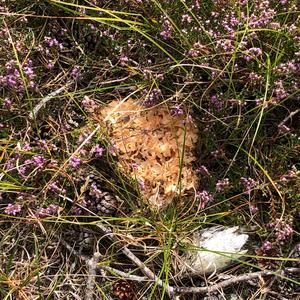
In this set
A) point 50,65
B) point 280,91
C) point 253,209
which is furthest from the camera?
point 50,65

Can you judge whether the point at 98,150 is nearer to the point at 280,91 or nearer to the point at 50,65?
the point at 50,65

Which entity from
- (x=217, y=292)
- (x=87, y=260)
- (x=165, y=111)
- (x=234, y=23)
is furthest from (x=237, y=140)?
(x=87, y=260)

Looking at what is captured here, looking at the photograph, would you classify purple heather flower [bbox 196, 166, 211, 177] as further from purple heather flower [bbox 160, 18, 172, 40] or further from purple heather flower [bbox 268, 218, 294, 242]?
purple heather flower [bbox 160, 18, 172, 40]

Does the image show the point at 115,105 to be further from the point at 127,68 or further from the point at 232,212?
the point at 232,212

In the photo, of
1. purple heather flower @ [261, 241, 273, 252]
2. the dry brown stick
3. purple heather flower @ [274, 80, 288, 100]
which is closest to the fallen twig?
the dry brown stick

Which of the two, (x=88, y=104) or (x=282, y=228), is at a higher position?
(x=88, y=104)

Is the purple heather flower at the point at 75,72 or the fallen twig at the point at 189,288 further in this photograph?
the purple heather flower at the point at 75,72

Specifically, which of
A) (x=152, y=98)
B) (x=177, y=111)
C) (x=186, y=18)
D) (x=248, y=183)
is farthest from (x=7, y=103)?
(x=248, y=183)

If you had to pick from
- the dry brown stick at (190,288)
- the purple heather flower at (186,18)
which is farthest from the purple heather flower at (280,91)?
the dry brown stick at (190,288)

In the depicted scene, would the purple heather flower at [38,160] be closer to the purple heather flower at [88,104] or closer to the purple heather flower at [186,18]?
the purple heather flower at [88,104]

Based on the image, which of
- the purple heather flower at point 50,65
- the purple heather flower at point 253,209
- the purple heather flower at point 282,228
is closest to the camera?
the purple heather flower at point 282,228
